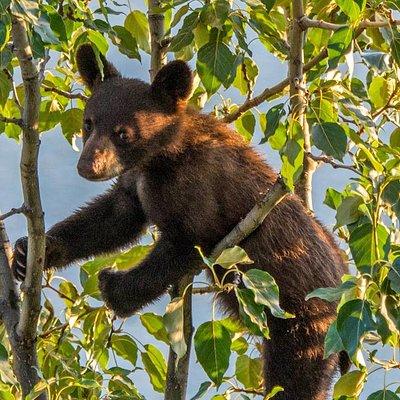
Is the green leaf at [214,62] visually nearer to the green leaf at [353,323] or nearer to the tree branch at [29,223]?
the tree branch at [29,223]

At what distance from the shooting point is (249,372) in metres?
5.19

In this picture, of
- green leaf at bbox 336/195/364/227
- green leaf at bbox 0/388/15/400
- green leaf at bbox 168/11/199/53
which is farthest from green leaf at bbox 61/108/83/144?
green leaf at bbox 336/195/364/227

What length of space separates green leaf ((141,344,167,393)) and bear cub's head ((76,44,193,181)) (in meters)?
0.83

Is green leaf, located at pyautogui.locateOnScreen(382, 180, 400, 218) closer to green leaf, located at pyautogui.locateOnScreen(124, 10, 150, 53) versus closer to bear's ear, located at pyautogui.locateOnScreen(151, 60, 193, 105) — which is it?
bear's ear, located at pyautogui.locateOnScreen(151, 60, 193, 105)

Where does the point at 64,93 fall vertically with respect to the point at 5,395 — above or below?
above

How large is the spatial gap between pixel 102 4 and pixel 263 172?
1296mm

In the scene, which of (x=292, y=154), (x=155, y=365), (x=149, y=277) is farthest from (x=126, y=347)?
(x=292, y=154)

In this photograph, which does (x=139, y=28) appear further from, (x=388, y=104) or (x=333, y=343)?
(x=333, y=343)

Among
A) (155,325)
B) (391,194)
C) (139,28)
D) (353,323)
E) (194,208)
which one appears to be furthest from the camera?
(139,28)

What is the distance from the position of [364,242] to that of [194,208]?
5.09 ft

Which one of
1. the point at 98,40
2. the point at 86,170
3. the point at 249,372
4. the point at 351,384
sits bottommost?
the point at 249,372

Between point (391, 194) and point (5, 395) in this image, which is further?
point (5, 395)

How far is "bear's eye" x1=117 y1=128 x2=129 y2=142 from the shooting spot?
190 inches

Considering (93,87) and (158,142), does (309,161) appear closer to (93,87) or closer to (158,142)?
(158,142)
